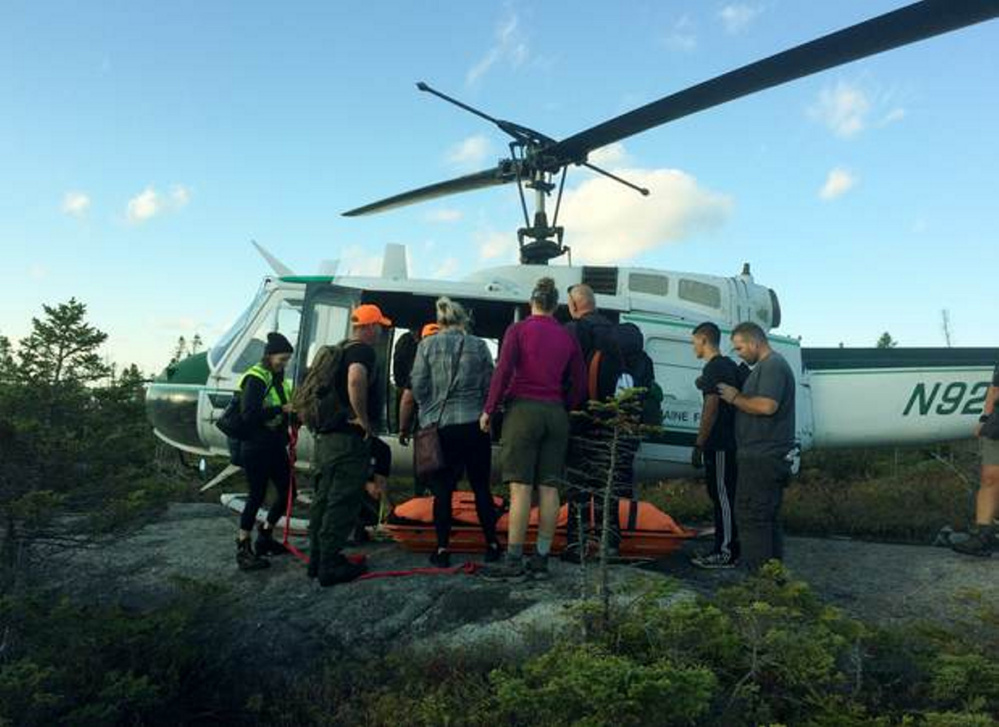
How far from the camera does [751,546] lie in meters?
4.91

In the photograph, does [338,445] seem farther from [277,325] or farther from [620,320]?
[620,320]

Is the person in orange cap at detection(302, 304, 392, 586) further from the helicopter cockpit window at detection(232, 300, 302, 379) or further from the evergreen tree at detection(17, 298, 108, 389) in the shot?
the helicopter cockpit window at detection(232, 300, 302, 379)

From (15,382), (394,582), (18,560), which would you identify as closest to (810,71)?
(394,582)

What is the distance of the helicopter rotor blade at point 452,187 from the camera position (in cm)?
857

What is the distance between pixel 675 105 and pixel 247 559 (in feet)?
16.5

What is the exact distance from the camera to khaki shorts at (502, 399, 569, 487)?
190 inches

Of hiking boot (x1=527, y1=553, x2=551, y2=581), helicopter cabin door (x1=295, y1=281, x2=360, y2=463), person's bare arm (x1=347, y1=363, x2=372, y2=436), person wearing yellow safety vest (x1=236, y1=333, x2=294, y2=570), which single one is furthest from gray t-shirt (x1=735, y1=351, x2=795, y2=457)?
helicopter cabin door (x1=295, y1=281, x2=360, y2=463)

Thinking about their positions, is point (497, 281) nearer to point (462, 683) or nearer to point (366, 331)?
point (366, 331)

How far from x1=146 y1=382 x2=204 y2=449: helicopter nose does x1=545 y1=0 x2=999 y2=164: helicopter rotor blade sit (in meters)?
4.95

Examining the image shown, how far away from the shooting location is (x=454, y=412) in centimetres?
511

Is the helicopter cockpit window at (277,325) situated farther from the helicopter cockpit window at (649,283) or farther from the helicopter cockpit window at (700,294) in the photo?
the helicopter cockpit window at (700,294)

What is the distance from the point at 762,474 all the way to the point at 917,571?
102 inches

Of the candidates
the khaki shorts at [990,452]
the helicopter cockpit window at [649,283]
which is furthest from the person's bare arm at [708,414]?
the khaki shorts at [990,452]

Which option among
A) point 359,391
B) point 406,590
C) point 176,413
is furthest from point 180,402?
point 406,590
